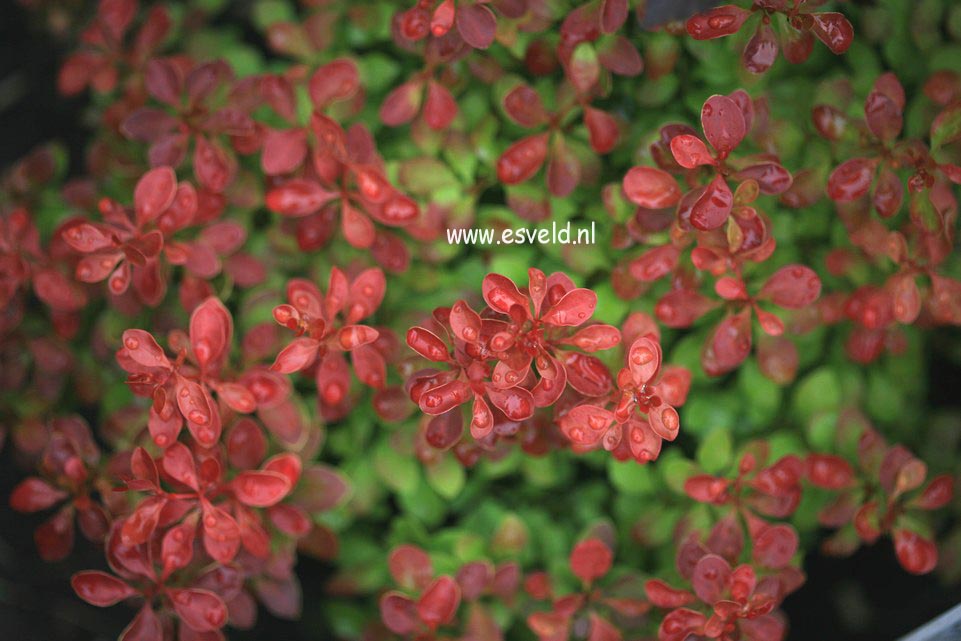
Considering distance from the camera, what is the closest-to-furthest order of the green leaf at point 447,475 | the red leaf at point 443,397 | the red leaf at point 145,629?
the red leaf at point 443,397, the red leaf at point 145,629, the green leaf at point 447,475

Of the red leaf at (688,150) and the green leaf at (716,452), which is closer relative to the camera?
the red leaf at (688,150)

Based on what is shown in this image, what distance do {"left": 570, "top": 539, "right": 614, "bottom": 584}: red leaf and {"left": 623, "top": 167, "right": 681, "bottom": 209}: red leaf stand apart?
40 cm

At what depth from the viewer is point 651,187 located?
0.84 meters

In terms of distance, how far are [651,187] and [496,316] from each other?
221mm

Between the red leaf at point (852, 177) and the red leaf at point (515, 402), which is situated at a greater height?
the red leaf at point (852, 177)

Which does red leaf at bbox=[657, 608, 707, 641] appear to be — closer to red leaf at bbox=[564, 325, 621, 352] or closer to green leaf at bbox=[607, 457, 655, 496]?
green leaf at bbox=[607, 457, 655, 496]

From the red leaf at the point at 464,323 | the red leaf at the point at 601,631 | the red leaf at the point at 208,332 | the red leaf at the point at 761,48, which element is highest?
the red leaf at the point at 761,48

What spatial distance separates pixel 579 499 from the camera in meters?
A: 1.05

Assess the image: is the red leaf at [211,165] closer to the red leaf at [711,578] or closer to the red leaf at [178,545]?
the red leaf at [178,545]

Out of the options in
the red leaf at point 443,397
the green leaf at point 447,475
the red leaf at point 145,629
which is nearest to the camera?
the red leaf at point 443,397

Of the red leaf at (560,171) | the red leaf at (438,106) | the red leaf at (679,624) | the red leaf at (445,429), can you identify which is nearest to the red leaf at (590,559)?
the red leaf at (679,624)

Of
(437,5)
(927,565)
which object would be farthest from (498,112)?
(927,565)

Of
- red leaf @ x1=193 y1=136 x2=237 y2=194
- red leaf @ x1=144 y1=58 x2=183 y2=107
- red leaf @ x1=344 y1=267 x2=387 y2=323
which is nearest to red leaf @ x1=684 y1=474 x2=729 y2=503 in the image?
red leaf @ x1=344 y1=267 x2=387 y2=323

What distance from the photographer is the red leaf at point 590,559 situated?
91 cm
